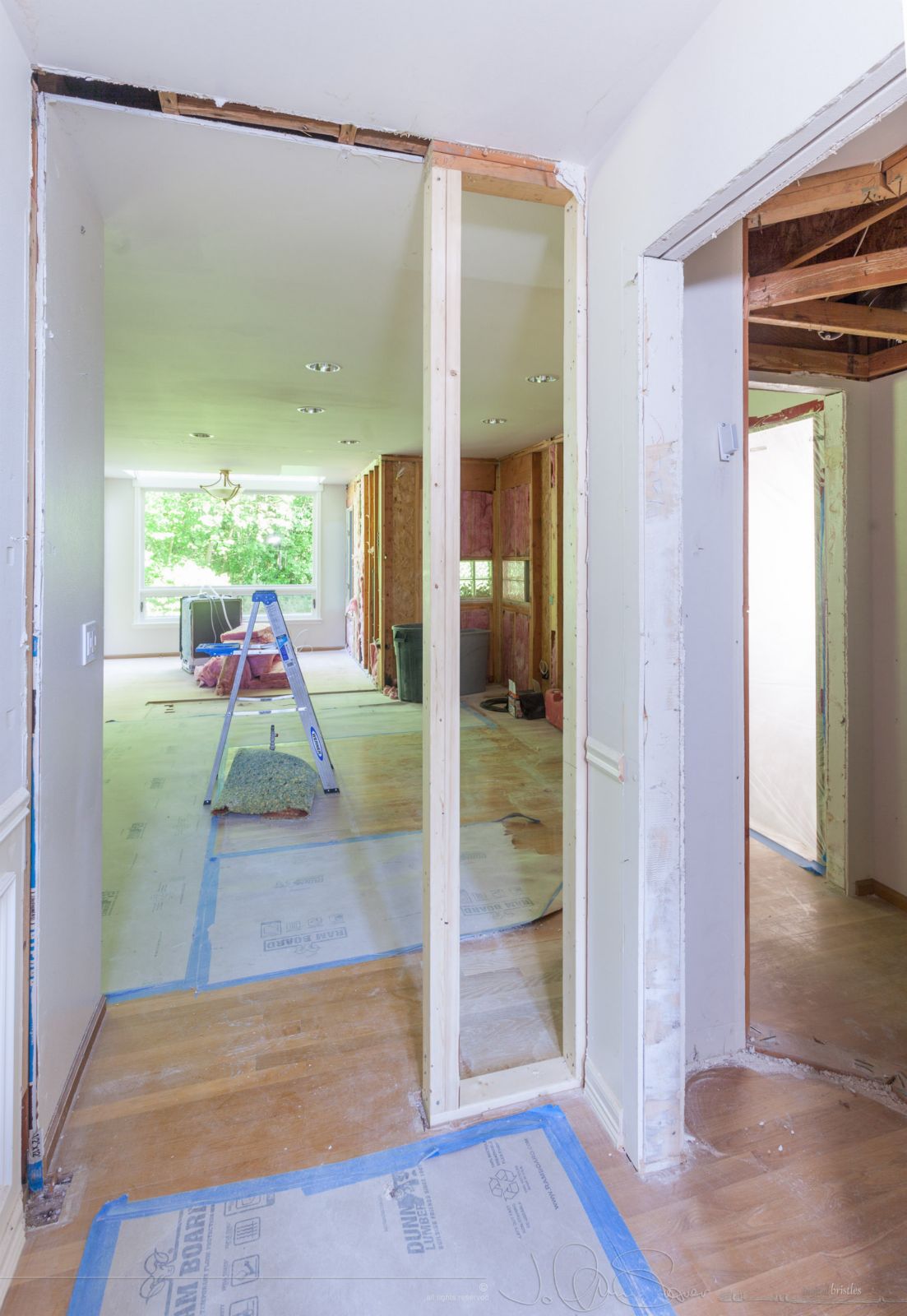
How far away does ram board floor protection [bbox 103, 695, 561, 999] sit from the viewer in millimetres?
2539

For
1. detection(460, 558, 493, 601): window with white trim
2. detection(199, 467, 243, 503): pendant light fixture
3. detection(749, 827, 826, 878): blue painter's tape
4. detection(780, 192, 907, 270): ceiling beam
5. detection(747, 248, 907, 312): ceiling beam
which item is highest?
detection(199, 467, 243, 503): pendant light fixture

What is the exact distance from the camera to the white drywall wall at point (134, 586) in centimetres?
957

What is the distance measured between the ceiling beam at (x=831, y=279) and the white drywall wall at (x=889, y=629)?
3.79ft

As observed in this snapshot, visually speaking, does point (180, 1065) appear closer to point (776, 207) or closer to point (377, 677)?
point (776, 207)

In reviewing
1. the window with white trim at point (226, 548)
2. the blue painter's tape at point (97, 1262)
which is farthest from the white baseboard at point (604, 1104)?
the window with white trim at point (226, 548)

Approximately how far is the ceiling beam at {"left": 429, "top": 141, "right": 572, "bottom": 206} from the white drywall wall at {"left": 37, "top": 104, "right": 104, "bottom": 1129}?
94 cm

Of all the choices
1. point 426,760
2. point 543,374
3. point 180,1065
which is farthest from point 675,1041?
point 543,374

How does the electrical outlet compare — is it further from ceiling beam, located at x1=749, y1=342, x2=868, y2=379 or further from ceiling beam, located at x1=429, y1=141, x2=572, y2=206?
ceiling beam, located at x1=749, y1=342, x2=868, y2=379

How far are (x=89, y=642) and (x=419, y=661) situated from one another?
4.73 metres

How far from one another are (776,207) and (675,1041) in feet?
6.90

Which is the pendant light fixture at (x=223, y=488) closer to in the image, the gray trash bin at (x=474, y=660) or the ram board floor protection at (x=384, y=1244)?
the gray trash bin at (x=474, y=660)

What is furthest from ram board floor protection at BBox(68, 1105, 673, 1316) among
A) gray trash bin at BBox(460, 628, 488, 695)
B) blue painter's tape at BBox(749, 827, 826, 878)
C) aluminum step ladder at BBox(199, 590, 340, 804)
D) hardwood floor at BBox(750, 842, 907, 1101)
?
gray trash bin at BBox(460, 628, 488, 695)

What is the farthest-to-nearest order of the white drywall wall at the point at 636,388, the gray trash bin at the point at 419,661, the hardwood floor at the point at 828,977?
the gray trash bin at the point at 419,661, the hardwood floor at the point at 828,977, the white drywall wall at the point at 636,388

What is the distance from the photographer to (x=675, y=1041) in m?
1.65
